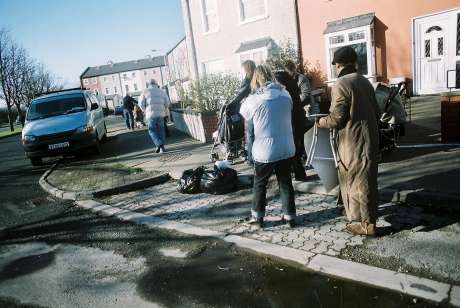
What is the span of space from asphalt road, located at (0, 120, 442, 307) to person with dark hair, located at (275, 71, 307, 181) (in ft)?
6.94

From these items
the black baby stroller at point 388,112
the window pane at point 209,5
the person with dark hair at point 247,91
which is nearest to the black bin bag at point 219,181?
the person with dark hair at point 247,91

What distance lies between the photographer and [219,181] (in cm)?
612

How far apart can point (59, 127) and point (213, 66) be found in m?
12.9

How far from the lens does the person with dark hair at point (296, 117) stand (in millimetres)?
5535

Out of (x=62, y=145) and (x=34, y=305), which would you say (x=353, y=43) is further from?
(x=34, y=305)

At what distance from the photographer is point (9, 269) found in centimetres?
444

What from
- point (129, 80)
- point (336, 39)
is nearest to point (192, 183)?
point (336, 39)

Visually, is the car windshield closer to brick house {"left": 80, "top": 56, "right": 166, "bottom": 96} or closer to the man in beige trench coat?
the man in beige trench coat

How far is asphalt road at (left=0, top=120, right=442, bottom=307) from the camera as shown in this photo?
3.22m

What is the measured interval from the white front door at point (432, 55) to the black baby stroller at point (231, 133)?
9282 millimetres

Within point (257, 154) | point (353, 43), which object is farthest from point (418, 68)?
point (257, 154)

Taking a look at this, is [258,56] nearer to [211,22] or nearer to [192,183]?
[211,22]

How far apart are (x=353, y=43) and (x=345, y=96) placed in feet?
41.7

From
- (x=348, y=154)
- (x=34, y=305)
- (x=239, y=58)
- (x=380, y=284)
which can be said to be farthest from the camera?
(x=239, y=58)
